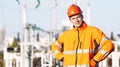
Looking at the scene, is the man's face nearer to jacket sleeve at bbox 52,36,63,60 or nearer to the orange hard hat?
the orange hard hat

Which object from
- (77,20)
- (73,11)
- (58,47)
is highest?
(73,11)

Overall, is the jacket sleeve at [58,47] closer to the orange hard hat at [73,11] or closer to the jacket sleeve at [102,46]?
the orange hard hat at [73,11]

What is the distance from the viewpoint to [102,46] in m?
6.67

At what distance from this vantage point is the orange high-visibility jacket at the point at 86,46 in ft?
21.9

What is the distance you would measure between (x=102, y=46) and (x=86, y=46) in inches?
8.0

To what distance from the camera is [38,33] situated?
30.0 meters

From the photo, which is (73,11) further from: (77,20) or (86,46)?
(86,46)

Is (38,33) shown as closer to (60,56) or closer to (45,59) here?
(45,59)

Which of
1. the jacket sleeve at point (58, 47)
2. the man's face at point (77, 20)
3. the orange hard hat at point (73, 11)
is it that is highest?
the orange hard hat at point (73, 11)

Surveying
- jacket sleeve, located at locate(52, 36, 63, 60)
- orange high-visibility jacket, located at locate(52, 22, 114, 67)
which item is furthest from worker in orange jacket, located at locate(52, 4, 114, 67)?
jacket sleeve, located at locate(52, 36, 63, 60)

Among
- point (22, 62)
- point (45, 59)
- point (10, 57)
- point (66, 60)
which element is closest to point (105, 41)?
point (66, 60)

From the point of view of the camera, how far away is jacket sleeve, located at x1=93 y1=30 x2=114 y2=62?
6617 mm

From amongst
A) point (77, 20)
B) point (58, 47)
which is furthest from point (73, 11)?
point (58, 47)

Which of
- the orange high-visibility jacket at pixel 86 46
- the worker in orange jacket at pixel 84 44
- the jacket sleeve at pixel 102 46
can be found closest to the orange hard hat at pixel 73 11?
the worker in orange jacket at pixel 84 44
